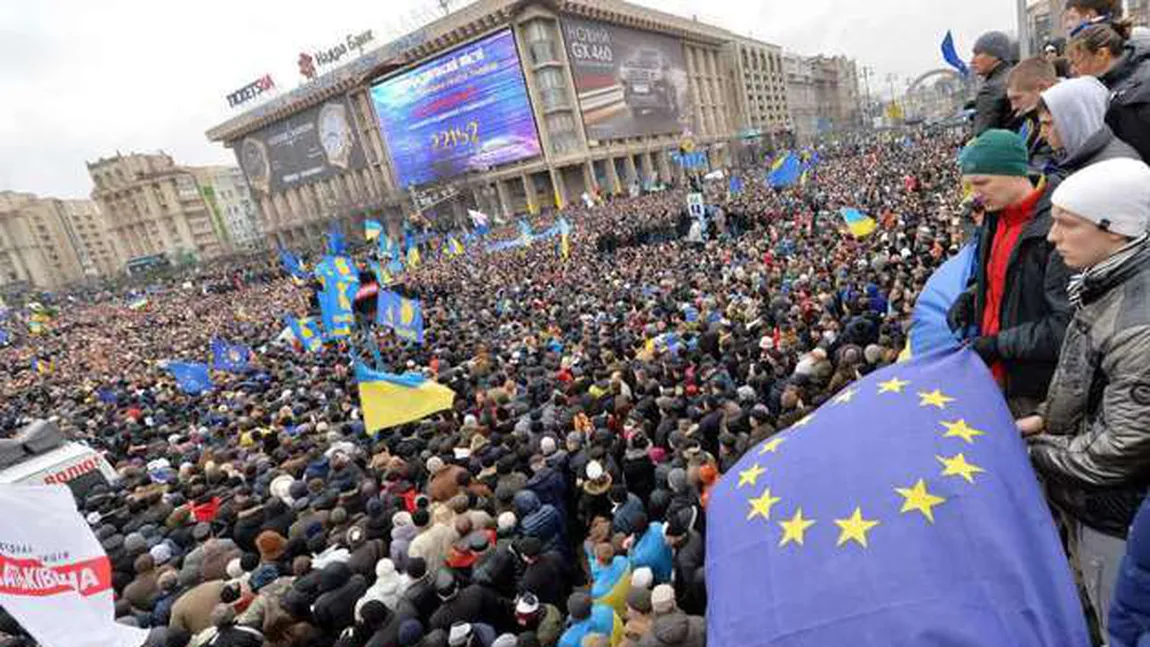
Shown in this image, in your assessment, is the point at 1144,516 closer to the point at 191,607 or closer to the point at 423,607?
the point at 423,607

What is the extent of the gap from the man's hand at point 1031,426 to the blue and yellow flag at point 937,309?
1017 millimetres

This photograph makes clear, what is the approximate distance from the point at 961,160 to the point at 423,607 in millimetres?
4550

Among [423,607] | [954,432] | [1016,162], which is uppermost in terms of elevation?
[1016,162]

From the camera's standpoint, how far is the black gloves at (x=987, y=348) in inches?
99.4

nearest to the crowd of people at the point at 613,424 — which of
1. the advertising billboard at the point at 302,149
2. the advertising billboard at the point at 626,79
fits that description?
the advertising billboard at the point at 626,79

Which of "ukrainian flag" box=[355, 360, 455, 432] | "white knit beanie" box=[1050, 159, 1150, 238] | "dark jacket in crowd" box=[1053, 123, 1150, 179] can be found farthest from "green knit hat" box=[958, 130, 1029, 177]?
"ukrainian flag" box=[355, 360, 455, 432]

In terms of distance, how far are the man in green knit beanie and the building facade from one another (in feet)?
163

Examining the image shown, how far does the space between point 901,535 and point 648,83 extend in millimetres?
73441

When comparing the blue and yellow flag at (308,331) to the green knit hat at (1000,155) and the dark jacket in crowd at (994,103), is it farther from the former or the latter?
the green knit hat at (1000,155)

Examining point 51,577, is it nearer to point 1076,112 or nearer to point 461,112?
point 1076,112

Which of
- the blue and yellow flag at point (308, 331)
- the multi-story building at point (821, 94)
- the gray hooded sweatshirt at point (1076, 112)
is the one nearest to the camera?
the gray hooded sweatshirt at point (1076, 112)

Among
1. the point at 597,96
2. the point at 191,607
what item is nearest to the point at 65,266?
the point at 597,96

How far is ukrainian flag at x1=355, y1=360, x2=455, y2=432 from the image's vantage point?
292 inches

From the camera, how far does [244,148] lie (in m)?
85.1
